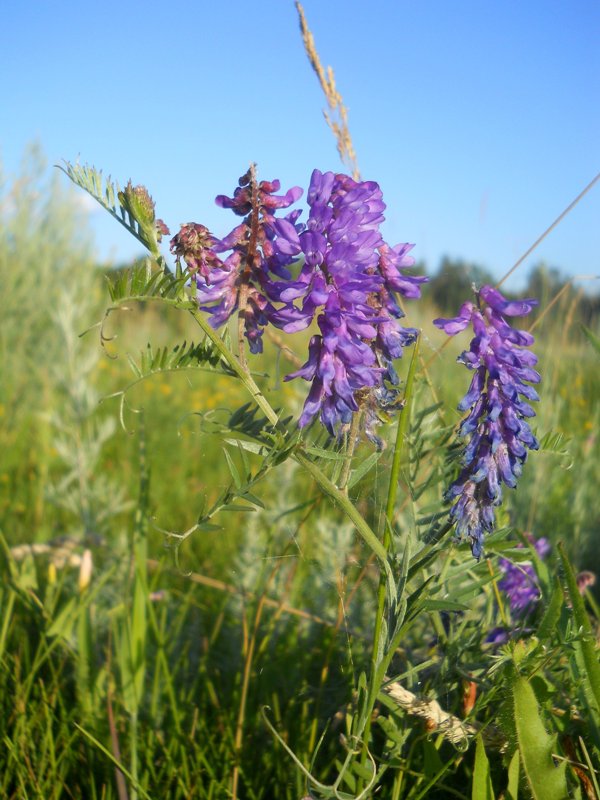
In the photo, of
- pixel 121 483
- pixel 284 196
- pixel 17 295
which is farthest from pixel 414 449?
pixel 17 295

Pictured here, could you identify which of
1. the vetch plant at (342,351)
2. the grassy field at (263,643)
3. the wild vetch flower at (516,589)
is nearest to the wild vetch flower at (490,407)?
the vetch plant at (342,351)

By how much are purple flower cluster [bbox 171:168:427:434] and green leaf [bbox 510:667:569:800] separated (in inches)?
17.2

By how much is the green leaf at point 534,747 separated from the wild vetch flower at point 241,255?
0.59m

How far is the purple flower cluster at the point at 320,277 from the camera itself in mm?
920

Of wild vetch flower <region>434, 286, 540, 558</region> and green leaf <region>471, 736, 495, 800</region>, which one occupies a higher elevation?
wild vetch flower <region>434, 286, 540, 558</region>

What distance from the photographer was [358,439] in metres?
1.07

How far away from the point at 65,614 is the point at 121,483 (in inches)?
80.0

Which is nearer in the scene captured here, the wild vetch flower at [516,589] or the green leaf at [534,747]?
the green leaf at [534,747]

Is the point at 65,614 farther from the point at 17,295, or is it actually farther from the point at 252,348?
the point at 17,295

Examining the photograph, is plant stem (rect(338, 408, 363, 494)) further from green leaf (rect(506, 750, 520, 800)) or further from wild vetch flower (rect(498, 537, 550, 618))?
wild vetch flower (rect(498, 537, 550, 618))

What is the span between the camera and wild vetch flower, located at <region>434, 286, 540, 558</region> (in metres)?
0.94

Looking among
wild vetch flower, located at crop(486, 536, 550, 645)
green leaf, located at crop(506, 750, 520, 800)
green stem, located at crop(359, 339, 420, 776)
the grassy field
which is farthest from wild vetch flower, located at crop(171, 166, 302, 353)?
wild vetch flower, located at crop(486, 536, 550, 645)

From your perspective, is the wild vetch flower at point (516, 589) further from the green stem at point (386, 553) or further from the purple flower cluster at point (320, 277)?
the purple flower cluster at point (320, 277)

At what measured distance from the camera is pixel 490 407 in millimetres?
955
